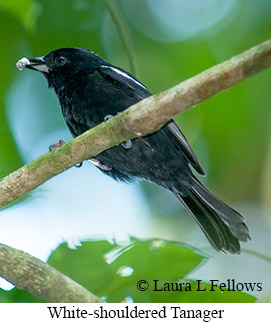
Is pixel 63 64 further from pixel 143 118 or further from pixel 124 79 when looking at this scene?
pixel 143 118

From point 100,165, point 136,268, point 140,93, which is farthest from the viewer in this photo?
point 100,165

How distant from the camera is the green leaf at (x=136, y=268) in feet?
11.9

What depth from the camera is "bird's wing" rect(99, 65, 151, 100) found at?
4.61 m

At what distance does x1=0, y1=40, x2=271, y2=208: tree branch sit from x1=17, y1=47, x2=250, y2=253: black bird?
879mm

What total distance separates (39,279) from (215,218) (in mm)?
1715

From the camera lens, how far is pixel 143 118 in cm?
328

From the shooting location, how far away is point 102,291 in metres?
3.69

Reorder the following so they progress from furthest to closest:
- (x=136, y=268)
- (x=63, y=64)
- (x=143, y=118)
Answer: (x=63, y=64) < (x=136, y=268) < (x=143, y=118)

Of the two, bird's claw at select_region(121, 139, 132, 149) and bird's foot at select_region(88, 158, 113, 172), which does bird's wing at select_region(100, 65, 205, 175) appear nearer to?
bird's claw at select_region(121, 139, 132, 149)

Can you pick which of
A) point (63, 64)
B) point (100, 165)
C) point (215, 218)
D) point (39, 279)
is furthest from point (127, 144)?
point (39, 279)

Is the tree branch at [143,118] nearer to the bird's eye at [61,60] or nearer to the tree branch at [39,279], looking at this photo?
the tree branch at [39,279]

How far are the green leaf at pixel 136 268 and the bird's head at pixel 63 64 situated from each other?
1.54m

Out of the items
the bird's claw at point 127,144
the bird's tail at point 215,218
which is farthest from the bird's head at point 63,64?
Result: the bird's tail at point 215,218
